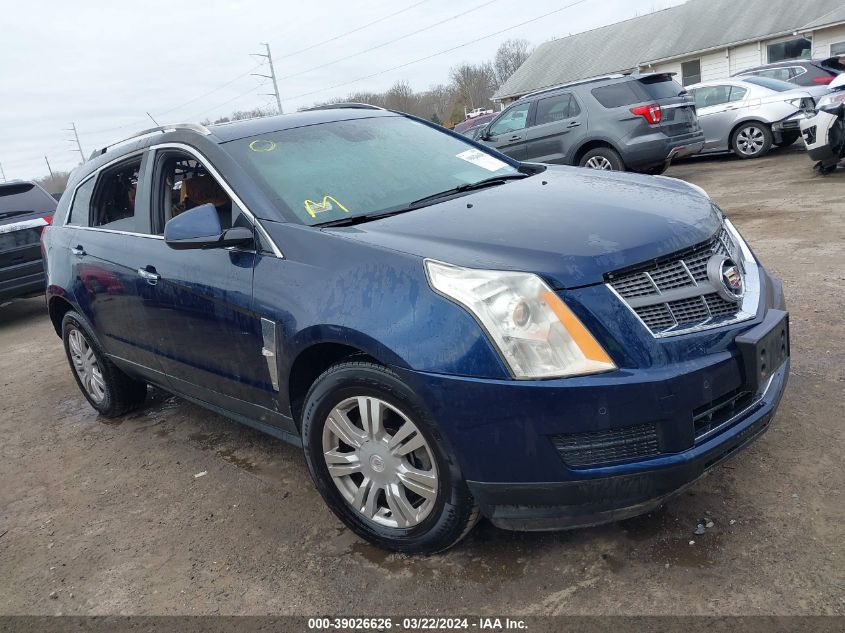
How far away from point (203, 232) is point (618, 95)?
363 inches

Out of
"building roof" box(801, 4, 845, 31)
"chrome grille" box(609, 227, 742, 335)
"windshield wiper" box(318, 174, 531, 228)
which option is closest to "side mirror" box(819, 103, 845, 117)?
"windshield wiper" box(318, 174, 531, 228)

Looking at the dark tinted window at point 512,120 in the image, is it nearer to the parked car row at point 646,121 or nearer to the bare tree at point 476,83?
the parked car row at point 646,121

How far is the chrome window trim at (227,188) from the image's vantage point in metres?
2.90

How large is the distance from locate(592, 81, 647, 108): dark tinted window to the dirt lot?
6821mm

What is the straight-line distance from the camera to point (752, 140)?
43.4 ft

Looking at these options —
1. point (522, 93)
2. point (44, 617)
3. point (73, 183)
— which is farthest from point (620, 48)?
point (44, 617)

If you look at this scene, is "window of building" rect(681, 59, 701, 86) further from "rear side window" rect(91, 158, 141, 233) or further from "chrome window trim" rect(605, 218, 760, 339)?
"chrome window trim" rect(605, 218, 760, 339)

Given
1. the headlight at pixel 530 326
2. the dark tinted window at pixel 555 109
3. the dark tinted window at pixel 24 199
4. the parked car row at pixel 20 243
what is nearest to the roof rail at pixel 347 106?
the headlight at pixel 530 326

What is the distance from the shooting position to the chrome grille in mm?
2309

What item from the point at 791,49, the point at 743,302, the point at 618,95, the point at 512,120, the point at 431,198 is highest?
the point at 791,49

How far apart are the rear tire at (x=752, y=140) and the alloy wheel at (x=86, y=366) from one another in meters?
12.3

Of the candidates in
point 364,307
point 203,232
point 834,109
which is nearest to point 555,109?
point 834,109

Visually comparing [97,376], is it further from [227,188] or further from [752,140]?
[752,140]

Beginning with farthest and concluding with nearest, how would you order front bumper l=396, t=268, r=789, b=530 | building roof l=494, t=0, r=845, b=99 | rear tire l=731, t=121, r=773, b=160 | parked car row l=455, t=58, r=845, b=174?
building roof l=494, t=0, r=845, b=99
rear tire l=731, t=121, r=773, b=160
parked car row l=455, t=58, r=845, b=174
front bumper l=396, t=268, r=789, b=530
